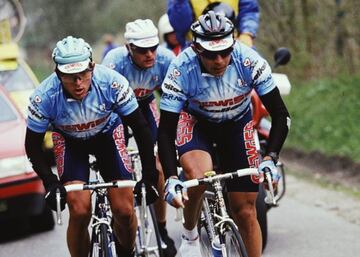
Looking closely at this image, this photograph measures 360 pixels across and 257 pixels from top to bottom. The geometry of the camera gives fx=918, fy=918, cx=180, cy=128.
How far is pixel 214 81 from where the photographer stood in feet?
20.5

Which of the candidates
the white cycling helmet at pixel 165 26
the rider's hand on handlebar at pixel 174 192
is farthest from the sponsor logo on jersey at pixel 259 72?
the white cycling helmet at pixel 165 26

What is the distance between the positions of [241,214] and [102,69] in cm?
142

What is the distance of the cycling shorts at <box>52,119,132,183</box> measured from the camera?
6.57 m

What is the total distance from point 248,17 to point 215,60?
11.2ft

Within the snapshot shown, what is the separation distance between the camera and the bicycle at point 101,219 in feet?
19.5

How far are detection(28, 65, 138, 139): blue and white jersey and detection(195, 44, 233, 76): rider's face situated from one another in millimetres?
651

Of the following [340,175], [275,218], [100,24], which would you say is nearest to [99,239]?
[275,218]

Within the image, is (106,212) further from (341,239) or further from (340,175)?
(340,175)

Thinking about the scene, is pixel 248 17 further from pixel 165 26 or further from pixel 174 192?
pixel 174 192

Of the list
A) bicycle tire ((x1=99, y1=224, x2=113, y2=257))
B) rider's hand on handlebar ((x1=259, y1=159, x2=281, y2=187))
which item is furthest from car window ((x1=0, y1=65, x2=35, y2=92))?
rider's hand on handlebar ((x1=259, y1=159, x2=281, y2=187))

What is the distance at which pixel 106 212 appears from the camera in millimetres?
6387

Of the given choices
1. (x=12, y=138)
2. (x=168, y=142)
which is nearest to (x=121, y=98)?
(x=168, y=142)

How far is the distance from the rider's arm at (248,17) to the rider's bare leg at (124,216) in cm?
311

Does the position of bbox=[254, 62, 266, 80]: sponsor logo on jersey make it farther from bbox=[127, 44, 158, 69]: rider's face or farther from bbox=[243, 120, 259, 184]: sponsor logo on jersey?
bbox=[127, 44, 158, 69]: rider's face
